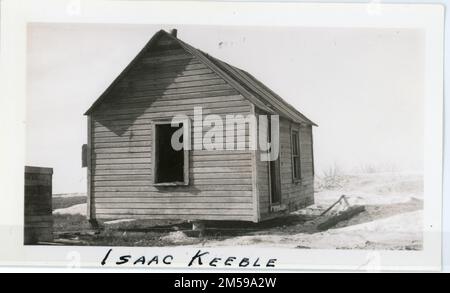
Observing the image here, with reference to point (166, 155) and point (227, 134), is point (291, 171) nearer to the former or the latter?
point (227, 134)

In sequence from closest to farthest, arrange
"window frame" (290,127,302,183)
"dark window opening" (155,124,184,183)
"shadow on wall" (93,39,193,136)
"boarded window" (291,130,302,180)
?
"shadow on wall" (93,39,193,136), "dark window opening" (155,124,184,183), "window frame" (290,127,302,183), "boarded window" (291,130,302,180)

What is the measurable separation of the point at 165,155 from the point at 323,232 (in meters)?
2.62

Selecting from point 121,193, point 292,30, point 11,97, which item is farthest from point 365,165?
point 11,97

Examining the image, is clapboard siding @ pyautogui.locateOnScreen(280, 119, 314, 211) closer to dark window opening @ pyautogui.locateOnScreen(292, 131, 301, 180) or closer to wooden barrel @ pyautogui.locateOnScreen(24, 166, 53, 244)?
dark window opening @ pyautogui.locateOnScreen(292, 131, 301, 180)

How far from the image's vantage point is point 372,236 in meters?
7.34

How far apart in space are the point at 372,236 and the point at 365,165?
0.95 metres

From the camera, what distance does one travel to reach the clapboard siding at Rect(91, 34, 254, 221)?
7.78 m

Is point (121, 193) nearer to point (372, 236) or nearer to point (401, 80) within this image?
point (372, 236)

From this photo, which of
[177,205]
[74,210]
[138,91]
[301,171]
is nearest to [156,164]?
[177,205]

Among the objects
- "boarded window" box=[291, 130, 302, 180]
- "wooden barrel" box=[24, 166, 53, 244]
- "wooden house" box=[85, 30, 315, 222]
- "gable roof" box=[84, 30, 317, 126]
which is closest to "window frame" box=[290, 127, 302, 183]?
"boarded window" box=[291, 130, 302, 180]

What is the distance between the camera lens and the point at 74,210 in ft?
26.0

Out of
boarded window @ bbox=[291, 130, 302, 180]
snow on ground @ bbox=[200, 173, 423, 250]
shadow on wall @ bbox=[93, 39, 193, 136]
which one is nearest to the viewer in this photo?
snow on ground @ bbox=[200, 173, 423, 250]

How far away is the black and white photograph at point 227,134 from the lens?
7.28 metres

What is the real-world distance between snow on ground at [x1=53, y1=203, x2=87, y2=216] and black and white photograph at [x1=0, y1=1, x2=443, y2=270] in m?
0.02
